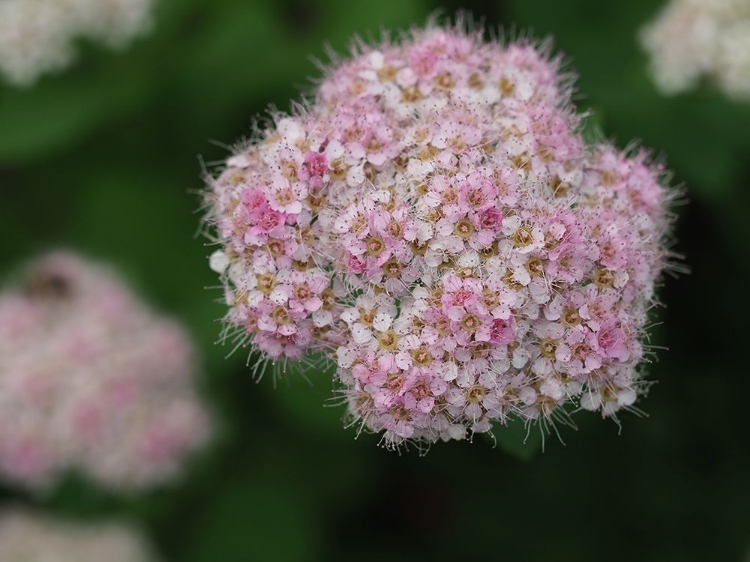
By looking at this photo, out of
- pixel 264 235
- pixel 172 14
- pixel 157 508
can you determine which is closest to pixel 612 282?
pixel 264 235

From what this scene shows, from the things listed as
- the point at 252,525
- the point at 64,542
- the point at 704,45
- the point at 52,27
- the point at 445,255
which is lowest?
the point at 64,542

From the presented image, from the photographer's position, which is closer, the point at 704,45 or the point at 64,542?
the point at 704,45

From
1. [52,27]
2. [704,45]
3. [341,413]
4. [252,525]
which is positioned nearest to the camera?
[704,45]

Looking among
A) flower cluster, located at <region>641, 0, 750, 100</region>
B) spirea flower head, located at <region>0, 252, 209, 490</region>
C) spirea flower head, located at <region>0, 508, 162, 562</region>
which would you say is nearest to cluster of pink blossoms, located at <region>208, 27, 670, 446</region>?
flower cluster, located at <region>641, 0, 750, 100</region>

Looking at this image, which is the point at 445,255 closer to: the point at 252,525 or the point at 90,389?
the point at 90,389

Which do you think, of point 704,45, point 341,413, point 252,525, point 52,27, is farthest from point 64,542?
point 704,45

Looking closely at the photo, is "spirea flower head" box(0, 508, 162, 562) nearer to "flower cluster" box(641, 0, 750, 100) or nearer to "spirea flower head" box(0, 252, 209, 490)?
"spirea flower head" box(0, 252, 209, 490)
